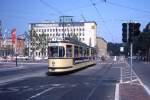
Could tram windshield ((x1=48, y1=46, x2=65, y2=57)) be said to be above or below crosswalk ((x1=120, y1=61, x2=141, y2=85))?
above

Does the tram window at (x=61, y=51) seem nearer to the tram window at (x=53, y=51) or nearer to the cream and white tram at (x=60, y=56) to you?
the cream and white tram at (x=60, y=56)

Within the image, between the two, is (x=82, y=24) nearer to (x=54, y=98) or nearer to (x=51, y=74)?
(x=51, y=74)

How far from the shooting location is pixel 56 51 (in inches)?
1329

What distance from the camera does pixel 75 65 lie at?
3788cm

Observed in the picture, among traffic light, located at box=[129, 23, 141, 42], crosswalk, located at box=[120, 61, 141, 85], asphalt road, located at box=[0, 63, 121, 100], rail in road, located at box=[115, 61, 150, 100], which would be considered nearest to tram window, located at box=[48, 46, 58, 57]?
crosswalk, located at box=[120, 61, 141, 85]

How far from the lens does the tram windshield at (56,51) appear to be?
110ft

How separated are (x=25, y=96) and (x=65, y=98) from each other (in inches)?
72.2

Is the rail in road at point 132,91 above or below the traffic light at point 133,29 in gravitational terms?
below

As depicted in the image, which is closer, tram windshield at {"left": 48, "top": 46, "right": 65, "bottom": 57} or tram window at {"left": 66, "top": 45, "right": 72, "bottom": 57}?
tram windshield at {"left": 48, "top": 46, "right": 65, "bottom": 57}

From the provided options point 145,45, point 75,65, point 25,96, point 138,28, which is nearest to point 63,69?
point 75,65

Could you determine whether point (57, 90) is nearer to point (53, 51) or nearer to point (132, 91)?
point (132, 91)

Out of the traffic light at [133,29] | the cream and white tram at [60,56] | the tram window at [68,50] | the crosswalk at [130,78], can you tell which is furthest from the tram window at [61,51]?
the traffic light at [133,29]

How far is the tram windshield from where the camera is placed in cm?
3358

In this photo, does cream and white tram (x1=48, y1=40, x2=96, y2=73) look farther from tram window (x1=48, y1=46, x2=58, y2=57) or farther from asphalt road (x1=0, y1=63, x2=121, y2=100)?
asphalt road (x1=0, y1=63, x2=121, y2=100)
